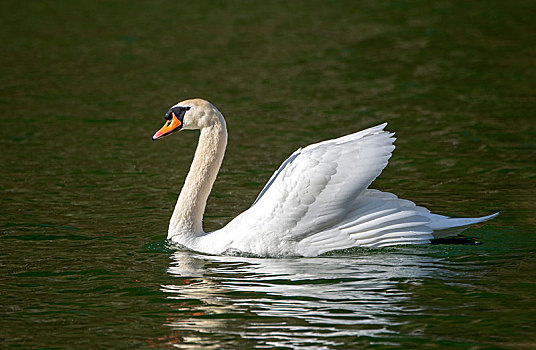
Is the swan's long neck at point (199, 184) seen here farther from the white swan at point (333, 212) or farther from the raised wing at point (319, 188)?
the raised wing at point (319, 188)

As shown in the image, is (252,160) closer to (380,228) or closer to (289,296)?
(380,228)

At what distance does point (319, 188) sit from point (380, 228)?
75 centimetres

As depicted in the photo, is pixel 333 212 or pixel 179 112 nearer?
pixel 333 212

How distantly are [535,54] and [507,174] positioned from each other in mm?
9043

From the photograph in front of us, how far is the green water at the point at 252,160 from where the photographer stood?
312 inches

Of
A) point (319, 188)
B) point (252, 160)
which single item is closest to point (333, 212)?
point (319, 188)

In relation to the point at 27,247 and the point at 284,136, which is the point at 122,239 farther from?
the point at 284,136

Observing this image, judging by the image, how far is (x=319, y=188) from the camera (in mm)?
9398

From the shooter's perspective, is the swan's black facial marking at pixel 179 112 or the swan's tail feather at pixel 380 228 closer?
the swan's tail feather at pixel 380 228

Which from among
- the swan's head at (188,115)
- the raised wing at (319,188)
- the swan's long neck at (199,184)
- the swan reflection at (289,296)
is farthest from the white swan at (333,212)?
the swan's head at (188,115)

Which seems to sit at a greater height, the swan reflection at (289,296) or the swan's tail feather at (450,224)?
the swan's tail feather at (450,224)

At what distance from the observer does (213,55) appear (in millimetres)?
22000

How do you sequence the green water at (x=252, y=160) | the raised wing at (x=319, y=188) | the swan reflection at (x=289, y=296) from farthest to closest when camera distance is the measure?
1. the raised wing at (x=319, y=188)
2. the green water at (x=252, y=160)
3. the swan reflection at (x=289, y=296)

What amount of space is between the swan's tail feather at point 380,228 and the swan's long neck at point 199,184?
138 centimetres
